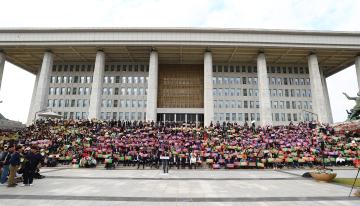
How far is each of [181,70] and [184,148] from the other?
33.8 meters

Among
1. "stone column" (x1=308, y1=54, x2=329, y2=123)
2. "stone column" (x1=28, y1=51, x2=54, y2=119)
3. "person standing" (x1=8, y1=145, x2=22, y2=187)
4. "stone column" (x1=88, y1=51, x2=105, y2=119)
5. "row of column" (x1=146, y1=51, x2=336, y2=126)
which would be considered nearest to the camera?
"person standing" (x1=8, y1=145, x2=22, y2=187)

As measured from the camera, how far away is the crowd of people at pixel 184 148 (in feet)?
68.1

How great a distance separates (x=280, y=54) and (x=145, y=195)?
4797cm

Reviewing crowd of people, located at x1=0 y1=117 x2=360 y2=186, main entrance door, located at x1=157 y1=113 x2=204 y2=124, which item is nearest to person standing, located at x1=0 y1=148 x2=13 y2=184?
crowd of people, located at x1=0 y1=117 x2=360 y2=186

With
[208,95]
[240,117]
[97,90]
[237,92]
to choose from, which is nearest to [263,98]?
[240,117]

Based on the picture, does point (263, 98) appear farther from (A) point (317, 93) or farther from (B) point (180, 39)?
(B) point (180, 39)

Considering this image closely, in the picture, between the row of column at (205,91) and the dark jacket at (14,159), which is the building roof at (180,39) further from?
the dark jacket at (14,159)

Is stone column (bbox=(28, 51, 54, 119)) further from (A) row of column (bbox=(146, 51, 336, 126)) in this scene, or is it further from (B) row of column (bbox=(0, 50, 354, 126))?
(A) row of column (bbox=(146, 51, 336, 126))

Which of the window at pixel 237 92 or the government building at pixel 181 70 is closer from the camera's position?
the government building at pixel 181 70

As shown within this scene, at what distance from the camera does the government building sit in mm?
44000

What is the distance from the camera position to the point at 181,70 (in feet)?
178

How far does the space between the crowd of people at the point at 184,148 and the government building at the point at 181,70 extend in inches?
521

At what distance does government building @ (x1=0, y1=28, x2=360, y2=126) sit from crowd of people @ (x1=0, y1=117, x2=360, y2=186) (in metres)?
13.2

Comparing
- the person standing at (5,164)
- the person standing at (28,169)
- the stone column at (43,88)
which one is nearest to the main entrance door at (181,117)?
the stone column at (43,88)
